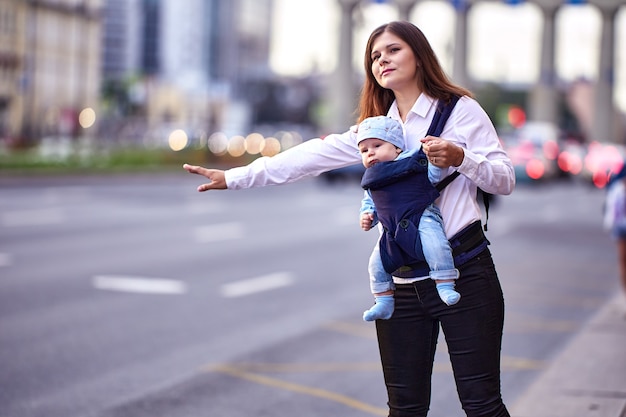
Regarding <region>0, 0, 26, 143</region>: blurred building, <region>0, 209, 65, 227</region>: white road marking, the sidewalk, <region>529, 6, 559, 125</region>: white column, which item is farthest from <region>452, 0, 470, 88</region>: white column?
the sidewalk

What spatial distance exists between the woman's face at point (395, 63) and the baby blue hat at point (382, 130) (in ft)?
0.56

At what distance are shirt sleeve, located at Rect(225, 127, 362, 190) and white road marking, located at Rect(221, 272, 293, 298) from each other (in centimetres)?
750

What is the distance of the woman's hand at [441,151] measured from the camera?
4.01 m

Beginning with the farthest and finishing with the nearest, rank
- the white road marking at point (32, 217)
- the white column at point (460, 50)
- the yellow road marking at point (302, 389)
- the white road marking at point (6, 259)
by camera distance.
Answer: the white column at point (460, 50) < the white road marking at point (32, 217) < the white road marking at point (6, 259) < the yellow road marking at point (302, 389)

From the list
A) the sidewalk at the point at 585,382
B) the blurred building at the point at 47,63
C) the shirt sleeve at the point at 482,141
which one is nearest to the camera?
the shirt sleeve at the point at 482,141

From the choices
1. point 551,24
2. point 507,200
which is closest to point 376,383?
point 507,200

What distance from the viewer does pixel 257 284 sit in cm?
1312

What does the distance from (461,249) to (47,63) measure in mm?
87300

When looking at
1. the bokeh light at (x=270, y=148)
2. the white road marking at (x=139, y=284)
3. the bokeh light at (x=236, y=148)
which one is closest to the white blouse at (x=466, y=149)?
the white road marking at (x=139, y=284)

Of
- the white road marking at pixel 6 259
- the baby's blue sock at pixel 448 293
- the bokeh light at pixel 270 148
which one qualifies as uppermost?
the baby's blue sock at pixel 448 293

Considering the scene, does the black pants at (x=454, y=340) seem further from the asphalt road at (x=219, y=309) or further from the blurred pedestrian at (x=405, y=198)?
the asphalt road at (x=219, y=309)

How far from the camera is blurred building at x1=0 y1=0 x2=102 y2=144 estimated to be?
78812mm

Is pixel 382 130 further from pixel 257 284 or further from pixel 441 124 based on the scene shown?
pixel 257 284

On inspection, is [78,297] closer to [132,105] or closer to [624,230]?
[624,230]
